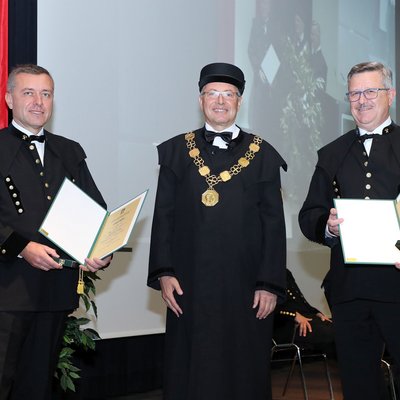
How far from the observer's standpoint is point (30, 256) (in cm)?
316

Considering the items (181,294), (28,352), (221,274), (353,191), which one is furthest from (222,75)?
(28,352)

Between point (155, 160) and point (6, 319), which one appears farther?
point (155, 160)

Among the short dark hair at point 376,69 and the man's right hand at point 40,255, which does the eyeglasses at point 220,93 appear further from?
the man's right hand at point 40,255

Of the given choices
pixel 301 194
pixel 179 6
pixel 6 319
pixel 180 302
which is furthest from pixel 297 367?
pixel 6 319

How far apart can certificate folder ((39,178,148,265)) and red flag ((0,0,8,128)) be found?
1460 mm

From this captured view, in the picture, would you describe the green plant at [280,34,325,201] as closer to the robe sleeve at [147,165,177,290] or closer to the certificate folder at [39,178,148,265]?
the robe sleeve at [147,165,177,290]

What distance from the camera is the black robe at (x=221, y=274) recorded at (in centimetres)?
348

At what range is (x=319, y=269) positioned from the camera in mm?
7914

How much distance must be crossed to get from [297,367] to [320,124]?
2.44 metres

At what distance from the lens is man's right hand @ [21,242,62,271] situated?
10.3 feet

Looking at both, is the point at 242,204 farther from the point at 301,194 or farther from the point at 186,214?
the point at 301,194

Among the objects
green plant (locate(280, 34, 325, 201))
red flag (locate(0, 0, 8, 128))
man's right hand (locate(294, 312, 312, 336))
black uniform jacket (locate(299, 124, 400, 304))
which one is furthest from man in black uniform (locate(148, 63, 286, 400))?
green plant (locate(280, 34, 325, 201))

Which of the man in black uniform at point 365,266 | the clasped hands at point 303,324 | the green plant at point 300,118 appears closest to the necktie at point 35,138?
the man in black uniform at point 365,266

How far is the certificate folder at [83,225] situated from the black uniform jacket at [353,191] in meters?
0.84
